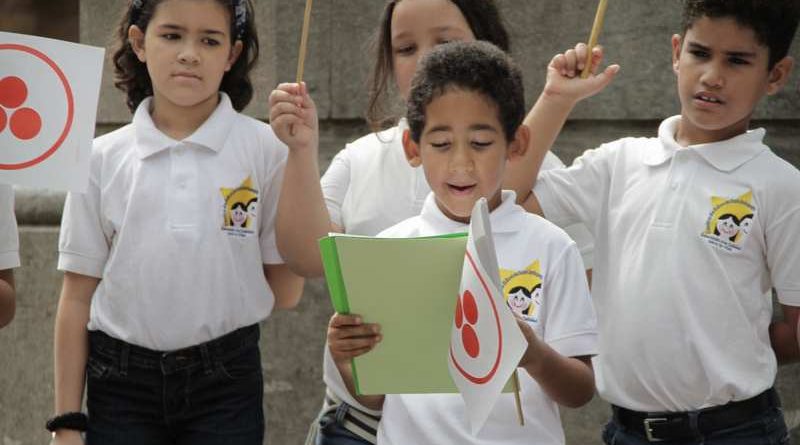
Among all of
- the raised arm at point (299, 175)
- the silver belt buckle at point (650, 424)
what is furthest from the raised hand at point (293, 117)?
the silver belt buckle at point (650, 424)

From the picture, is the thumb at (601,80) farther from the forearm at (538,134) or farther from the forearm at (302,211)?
the forearm at (302,211)

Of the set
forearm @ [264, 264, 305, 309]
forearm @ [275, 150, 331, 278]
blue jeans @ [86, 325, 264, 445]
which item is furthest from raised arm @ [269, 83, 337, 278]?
blue jeans @ [86, 325, 264, 445]

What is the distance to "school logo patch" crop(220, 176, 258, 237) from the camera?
10.5 ft

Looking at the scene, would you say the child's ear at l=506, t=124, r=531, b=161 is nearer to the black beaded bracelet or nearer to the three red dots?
the three red dots

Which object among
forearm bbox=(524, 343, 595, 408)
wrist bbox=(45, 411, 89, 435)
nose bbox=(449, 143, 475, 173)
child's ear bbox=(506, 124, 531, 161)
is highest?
child's ear bbox=(506, 124, 531, 161)

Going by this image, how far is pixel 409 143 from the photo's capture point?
112 inches

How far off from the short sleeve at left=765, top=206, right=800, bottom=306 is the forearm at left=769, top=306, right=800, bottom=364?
5cm

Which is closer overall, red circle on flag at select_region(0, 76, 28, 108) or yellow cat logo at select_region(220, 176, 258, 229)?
red circle on flag at select_region(0, 76, 28, 108)

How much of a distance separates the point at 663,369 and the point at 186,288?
1.12 m

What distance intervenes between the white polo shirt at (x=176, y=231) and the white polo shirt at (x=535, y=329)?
0.65 metres

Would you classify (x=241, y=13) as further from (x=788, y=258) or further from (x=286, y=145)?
(x=788, y=258)

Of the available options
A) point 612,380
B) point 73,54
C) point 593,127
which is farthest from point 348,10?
point 612,380

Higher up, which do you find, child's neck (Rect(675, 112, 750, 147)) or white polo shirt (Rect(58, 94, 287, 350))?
child's neck (Rect(675, 112, 750, 147))

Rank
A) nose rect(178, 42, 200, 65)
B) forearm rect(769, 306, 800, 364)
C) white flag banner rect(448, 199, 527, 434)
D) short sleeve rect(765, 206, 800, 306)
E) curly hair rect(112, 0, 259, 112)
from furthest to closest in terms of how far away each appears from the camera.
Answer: curly hair rect(112, 0, 259, 112) < nose rect(178, 42, 200, 65) < forearm rect(769, 306, 800, 364) < short sleeve rect(765, 206, 800, 306) < white flag banner rect(448, 199, 527, 434)
